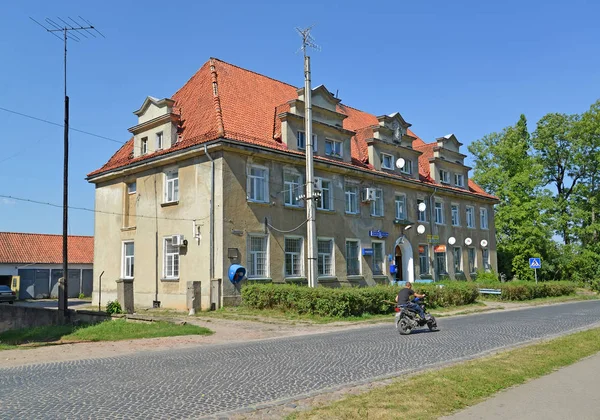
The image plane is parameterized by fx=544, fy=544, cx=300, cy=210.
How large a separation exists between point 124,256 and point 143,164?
5.39 meters

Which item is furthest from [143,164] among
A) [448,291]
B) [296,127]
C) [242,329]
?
[448,291]

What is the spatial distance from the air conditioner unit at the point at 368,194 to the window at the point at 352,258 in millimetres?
2550

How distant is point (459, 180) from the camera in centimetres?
4216

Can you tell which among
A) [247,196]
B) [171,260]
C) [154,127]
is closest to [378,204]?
[247,196]

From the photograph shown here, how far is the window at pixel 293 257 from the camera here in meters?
26.7

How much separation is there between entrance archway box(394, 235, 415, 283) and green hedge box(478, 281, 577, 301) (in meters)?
4.41

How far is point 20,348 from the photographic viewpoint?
52.6 ft

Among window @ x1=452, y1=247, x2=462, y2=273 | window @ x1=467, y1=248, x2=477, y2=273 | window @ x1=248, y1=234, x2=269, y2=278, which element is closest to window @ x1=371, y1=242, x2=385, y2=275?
window @ x1=248, y1=234, x2=269, y2=278

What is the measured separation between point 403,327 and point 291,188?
41.2 feet

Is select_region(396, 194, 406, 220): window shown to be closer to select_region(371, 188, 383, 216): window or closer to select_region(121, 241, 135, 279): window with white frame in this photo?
select_region(371, 188, 383, 216): window

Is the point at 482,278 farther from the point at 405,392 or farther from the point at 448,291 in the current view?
the point at 405,392

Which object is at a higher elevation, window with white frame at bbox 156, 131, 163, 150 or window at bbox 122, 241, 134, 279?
window with white frame at bbox 156, 131, 163, 150

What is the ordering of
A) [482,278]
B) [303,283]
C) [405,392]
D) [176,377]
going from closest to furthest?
[405,392], [176,377], [303,283], [482,278]

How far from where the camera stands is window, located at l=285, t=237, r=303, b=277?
2667cm
